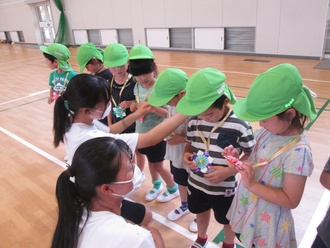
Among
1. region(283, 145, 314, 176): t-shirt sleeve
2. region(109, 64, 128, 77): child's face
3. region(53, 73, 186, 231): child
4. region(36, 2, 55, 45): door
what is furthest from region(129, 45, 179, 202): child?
region(36, 2, 55, 45): door

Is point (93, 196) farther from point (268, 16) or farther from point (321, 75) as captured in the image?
point (268, 16)

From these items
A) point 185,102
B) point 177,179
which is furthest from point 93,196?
point 177,179

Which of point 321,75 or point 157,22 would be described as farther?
point 157,22

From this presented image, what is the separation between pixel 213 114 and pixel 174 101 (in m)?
0.36

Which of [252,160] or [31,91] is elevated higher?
[252,160]

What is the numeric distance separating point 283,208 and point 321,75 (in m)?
4.98

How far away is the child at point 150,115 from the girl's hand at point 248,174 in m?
0.85

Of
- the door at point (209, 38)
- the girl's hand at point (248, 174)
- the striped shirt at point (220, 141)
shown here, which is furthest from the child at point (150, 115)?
the door at point (209, 38)

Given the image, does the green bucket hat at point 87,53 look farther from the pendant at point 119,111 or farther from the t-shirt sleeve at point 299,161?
the t-shirt sleeve at point 299,161

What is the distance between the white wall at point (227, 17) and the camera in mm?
6500

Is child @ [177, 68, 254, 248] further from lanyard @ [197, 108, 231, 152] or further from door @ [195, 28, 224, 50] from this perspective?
door @ [195, 28, 224, 50]

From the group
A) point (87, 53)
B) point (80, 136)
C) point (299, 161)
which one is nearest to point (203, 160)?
point (299, 161)

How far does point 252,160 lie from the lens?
125 centimetres

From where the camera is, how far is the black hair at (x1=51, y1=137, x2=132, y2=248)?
36.7 inches
